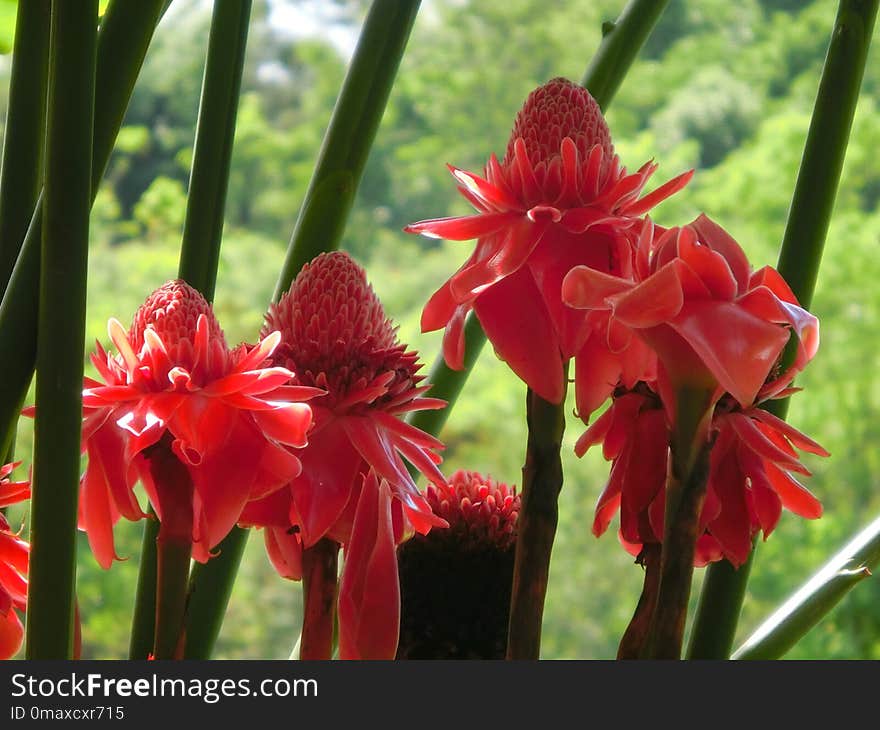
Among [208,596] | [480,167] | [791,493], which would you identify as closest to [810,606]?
[791,493]

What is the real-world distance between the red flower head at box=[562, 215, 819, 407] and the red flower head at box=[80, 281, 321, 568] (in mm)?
59

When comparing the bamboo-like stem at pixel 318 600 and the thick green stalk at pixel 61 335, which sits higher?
the thick green stalk at pixel 61 335

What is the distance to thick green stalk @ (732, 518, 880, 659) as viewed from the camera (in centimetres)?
26

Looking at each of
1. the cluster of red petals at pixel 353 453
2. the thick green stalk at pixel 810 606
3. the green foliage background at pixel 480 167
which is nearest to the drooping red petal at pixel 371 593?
the cluster of red petals at pixel 353 453

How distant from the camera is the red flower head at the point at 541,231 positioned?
218 mm

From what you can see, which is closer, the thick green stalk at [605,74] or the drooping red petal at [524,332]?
the drooping red petal at [524,332]

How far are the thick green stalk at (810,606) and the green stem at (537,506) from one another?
0.24 feet

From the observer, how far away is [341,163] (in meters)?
0.29

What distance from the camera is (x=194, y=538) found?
0.74ft

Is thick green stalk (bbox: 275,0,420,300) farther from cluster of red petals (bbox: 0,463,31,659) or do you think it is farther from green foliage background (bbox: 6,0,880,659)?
green foliage background (bbox: 6,0,880,659)

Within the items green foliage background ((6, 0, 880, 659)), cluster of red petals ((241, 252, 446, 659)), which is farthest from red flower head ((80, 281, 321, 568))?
green foliage background ((6, 0, 880, 659))

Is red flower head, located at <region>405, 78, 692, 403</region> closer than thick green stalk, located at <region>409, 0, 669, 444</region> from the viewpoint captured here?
Yes

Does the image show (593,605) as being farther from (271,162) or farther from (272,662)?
(272,662)

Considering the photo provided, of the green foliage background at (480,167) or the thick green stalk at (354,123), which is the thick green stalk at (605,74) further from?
the green foliage background at (480,167)
